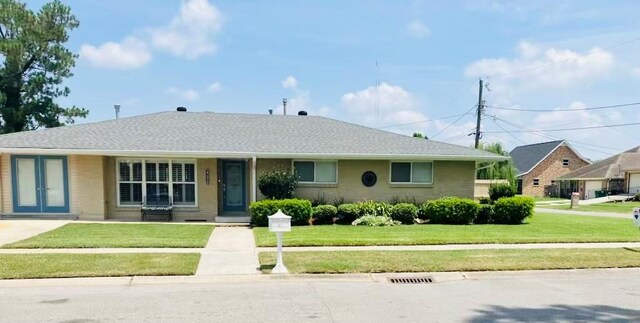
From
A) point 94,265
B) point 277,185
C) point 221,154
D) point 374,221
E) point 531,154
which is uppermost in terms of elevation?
point 221,154

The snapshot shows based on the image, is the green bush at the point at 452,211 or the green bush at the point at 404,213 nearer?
the green bush at the point at 404,213

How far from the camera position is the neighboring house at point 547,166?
48344 mm

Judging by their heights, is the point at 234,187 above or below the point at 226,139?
below

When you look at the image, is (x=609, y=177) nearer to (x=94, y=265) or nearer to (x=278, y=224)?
(x=278, y=224)

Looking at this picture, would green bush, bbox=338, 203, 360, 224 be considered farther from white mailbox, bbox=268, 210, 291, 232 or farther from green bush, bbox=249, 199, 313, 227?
white mailbox, bbox=268, 210, 291, 232

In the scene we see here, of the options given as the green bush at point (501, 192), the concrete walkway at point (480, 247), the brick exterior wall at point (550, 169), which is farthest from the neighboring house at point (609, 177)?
the concrete walkway at point (480, 247)

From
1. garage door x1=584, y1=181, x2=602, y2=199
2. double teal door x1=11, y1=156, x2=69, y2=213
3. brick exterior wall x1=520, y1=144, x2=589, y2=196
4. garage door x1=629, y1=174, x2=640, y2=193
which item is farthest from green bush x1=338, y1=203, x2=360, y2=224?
garage door x1=584, y1=181, x2=602, y2=199

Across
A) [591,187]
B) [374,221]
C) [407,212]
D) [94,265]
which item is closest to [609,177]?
[591,187]

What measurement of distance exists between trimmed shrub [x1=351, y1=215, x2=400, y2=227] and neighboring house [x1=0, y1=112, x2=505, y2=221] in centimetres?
178

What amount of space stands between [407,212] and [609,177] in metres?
37.7

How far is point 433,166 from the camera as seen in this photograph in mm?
17109

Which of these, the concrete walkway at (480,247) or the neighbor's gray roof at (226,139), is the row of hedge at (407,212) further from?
the concrete walkway at (480,247)

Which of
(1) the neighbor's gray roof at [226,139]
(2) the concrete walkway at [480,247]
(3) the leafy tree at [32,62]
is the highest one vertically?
(3) the leafy tree at [32,62]

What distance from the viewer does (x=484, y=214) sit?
16.3 meters
